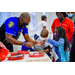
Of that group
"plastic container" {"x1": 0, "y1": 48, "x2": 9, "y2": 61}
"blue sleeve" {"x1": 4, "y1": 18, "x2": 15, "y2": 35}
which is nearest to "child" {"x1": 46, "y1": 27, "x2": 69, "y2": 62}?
"blue sleeve" {"x1": 4, "y1": 18, "x2": 15, "y2": 35}

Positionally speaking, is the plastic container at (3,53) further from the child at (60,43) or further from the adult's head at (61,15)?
the adult's head at (61,15)

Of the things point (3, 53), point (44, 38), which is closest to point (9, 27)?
point (3, 53)

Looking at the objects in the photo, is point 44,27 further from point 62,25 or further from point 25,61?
point 25,61

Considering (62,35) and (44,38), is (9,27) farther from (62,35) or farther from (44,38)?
(62,35)

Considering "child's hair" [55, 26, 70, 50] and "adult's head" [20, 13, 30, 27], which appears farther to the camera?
"child's hair" [55, 26, 70, 50]

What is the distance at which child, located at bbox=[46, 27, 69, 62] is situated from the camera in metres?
1.14

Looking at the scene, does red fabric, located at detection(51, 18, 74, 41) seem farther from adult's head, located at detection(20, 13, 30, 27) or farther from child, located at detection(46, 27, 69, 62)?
adult's head, located at detection(20, 13, 30, 27)

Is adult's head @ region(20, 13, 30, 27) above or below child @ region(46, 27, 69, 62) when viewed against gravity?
above

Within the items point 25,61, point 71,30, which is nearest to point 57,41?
point 71,30

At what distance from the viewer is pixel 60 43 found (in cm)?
114

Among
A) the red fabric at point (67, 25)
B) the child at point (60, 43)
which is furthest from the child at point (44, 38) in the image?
the red fabric at point (67, 25)

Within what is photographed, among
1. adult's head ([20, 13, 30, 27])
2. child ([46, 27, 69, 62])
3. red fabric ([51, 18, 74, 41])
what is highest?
adult's head ([20, 13, 30, 27])

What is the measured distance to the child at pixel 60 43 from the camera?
1.14 meters
